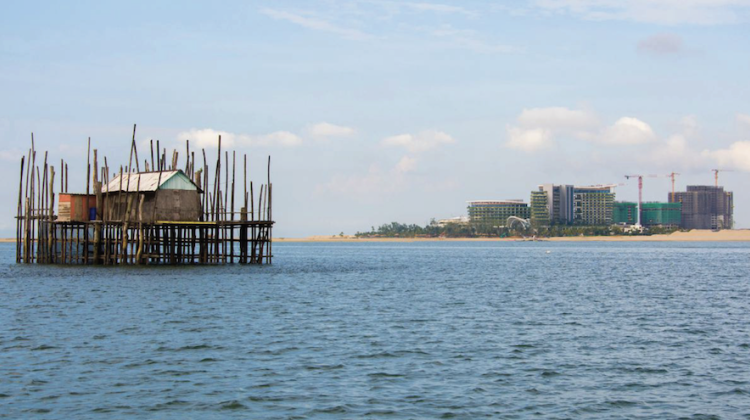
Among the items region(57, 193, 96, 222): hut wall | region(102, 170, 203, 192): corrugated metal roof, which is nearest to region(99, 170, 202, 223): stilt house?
region(102, 170, 203, 192): corrugated metal roof

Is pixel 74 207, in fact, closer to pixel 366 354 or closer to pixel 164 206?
pixel 164 206

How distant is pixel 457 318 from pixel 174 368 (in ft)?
52.2

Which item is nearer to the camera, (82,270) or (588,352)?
(588,352)

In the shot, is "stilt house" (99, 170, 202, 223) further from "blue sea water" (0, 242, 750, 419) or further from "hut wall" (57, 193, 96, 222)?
"blue sea water" (0, 242, 750, 419)

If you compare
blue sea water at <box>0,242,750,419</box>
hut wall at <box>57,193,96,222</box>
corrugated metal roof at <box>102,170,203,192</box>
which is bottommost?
blue sea water at <box>0,242,750,419</box>

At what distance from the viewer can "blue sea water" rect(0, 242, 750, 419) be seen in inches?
786

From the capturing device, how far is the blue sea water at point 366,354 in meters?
20.0

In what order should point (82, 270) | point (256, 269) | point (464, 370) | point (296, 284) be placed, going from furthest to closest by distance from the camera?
point (256, 269) < point (82, 270) < point (296, 284) < point (464, 370)

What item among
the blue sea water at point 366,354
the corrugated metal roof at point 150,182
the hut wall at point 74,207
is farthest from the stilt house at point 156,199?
the blue sea water at point 366,354

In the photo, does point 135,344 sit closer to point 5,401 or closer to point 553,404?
point 5,401

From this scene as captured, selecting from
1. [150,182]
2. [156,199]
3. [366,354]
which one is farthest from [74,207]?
[366,354]

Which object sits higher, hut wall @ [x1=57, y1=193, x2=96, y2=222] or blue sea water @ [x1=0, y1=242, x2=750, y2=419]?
A: hut wall @ [x1=57, y1=193, x2=96, y2=222]

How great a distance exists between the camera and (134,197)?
68.6 meters

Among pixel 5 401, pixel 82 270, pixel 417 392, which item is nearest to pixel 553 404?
pixel 417 392
